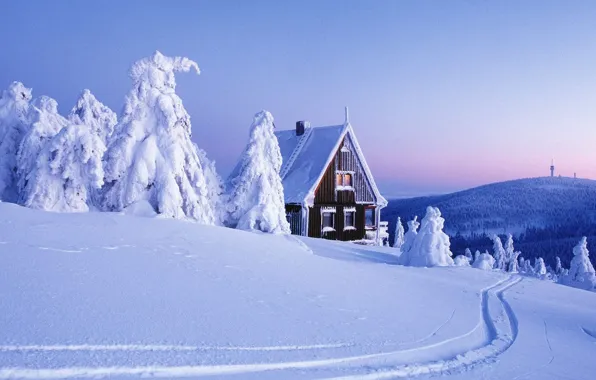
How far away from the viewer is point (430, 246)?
62.6 feet

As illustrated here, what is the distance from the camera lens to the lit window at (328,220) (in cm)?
2988

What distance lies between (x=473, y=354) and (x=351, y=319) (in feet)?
6.49

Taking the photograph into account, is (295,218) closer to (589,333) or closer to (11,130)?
(11,130)

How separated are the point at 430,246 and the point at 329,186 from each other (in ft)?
38.0

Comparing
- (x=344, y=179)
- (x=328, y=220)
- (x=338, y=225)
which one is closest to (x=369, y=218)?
(x=338, y=225)

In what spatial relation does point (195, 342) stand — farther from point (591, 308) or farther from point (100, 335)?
point (591, 308)

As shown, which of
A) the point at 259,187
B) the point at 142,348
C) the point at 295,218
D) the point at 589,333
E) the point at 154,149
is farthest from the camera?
the point at 295,218

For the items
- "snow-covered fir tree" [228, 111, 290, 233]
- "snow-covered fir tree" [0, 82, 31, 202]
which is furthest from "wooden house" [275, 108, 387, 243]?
"snow-covered fir tree" [0, 82, 31, 202]

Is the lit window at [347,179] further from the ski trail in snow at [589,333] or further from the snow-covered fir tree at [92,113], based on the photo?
the ski trail in snow at [589,333]

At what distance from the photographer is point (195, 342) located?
5762mm

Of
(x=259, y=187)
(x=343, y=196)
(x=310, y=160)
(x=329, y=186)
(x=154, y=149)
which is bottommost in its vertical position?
(x=343, y=196)

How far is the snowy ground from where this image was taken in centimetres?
527

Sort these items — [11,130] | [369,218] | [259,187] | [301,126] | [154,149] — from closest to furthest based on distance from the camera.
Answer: [154,149], [11,130], [259,187], [301,126], [369,218]

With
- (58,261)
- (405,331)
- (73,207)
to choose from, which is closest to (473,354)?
(405,331)
